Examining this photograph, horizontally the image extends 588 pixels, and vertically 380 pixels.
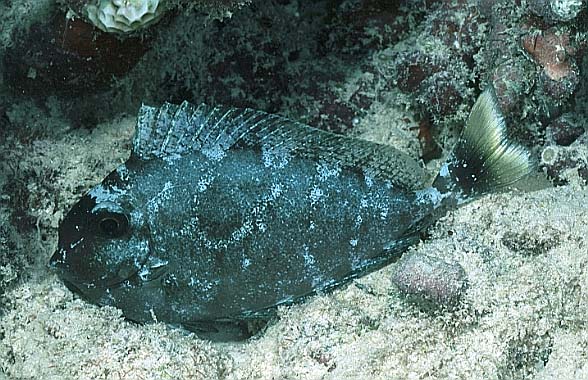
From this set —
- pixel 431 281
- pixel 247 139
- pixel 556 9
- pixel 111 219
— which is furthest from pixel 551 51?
pixel 111 219

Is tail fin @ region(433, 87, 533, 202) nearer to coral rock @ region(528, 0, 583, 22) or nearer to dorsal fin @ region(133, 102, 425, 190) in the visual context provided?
dorsal fin @ region(133, 102, 425, 190)

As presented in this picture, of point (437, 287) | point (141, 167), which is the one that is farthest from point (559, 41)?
point (141, 167)

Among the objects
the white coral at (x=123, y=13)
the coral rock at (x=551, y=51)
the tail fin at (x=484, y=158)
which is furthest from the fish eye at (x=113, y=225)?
the coral rock at (x=551, y=51)

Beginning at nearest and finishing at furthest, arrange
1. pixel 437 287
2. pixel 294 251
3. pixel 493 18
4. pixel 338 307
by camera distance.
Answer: pixel 437 287, pixel 338 307, pixel 294 251, pixel 493 18

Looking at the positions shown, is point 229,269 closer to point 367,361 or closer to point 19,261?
point 367,361

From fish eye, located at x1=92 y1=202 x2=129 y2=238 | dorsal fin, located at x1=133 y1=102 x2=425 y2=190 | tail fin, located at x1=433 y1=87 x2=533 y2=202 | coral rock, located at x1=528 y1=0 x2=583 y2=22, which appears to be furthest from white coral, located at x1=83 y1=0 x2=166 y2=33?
coral rock, located at x1=528 y1=0 x2=583 y2=22

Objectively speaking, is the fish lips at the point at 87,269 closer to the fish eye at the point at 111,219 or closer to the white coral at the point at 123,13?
the fish eye at the point at 111,219

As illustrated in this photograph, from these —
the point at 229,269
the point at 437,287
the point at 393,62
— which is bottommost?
the point at 229,269
